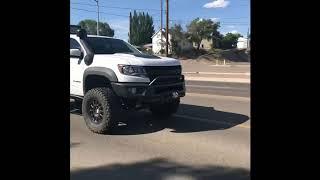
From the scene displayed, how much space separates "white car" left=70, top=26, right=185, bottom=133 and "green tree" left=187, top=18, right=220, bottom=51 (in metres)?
80.3

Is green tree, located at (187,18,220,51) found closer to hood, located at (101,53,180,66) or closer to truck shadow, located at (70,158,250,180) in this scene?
hood, located at (101,53,180,66)

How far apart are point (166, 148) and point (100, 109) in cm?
176

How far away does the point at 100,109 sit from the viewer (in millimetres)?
7777

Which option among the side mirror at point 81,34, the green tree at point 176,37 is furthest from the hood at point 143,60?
the green tree at point 176,37

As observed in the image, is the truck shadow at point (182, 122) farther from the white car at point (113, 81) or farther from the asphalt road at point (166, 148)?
the white car at point (113, 81)

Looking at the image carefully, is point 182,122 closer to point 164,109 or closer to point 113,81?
point 164,109

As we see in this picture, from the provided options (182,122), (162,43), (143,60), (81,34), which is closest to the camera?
(143,60)

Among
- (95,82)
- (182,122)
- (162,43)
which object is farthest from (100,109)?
(162,43)
